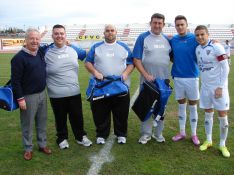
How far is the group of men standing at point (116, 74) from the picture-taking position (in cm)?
461

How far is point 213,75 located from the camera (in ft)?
15.4

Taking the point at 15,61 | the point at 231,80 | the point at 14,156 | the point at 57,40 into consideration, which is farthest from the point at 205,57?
the point at 231,80

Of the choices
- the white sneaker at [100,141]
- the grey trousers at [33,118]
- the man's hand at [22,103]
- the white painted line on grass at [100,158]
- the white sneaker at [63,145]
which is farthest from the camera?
the white sneaker at [100,141]

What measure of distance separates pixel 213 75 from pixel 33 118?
2716 millimetres

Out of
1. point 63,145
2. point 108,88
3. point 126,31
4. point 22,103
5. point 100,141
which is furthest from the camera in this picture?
point 126,31

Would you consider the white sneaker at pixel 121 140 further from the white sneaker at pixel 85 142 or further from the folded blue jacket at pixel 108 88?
the folded blue jacket at pixel 108 88

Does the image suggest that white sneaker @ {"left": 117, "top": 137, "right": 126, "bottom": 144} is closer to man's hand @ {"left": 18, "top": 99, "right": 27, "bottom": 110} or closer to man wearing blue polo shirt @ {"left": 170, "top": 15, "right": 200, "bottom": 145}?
man wearing blue polo shirt @ {"left": 170, "top": 15, "right": 200, "bottom": 145}

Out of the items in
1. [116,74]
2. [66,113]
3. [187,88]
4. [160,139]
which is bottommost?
[160,139]

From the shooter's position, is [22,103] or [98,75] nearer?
[22,103]

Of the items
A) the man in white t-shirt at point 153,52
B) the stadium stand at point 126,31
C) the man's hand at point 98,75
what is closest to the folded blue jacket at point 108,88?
the man's hand at point 98,75

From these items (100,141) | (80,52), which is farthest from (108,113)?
(80,52)

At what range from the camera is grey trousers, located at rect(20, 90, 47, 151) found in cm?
461

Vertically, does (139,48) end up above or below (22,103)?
above

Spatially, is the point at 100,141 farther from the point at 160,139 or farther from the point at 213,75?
the point at 213,75
